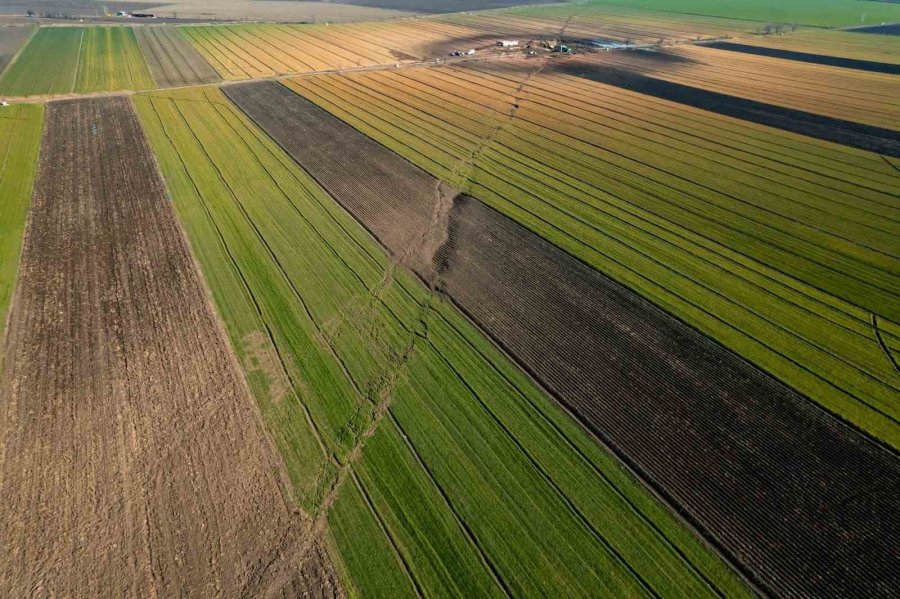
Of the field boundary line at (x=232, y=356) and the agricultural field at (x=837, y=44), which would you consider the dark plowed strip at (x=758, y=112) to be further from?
the field boundary line at (x=232, y=356)

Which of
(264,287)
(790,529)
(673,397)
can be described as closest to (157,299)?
(264,287)

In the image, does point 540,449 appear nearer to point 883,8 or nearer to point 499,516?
point 499,516

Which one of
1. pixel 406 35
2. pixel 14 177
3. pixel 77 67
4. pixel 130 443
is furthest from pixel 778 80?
pixel 77 67

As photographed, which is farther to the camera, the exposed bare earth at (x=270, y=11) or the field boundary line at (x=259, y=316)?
the exposed bare earth at (x=270, y=11)

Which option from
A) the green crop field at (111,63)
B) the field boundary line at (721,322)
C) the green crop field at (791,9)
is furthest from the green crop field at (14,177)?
the green crop field at (791,9)

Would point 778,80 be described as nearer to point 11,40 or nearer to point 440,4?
point 440,4

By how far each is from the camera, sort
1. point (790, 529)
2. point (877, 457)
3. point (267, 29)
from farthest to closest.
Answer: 1. point (267, 29)
2. point (877, 457)
3. point (790, 529)
